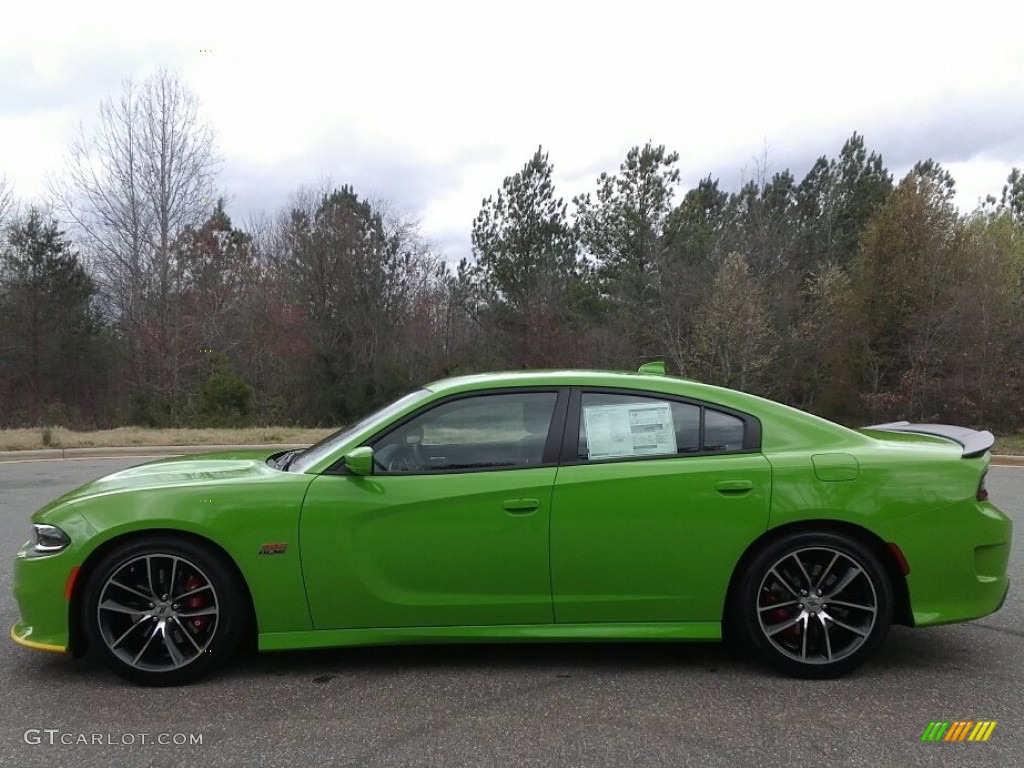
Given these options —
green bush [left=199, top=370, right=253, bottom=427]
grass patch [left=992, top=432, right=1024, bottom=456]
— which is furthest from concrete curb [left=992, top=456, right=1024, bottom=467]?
green bush [left=199, top=370, right=253, bottom=427]

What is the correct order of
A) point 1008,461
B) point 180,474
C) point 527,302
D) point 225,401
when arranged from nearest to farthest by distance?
point 180,474 < point 1008,461 < point 225,401 < point 527,302

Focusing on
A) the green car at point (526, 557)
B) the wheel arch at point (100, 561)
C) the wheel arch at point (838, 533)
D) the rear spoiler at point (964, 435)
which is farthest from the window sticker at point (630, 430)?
the wheel arch at point (100, 561)

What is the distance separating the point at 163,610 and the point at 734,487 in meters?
2.74

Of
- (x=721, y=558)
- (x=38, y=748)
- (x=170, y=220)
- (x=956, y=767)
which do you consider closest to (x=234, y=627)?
(x=38, y=748)

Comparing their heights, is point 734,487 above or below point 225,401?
Result: below

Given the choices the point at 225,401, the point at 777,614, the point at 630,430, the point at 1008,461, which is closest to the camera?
the point at 777,614

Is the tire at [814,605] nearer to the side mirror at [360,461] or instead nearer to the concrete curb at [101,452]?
the side mirror at [360,461]

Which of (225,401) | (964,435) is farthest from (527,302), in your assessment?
(964,435)

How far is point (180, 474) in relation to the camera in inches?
147

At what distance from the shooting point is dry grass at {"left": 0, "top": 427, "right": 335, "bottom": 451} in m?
15.0

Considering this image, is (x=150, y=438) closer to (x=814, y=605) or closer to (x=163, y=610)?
(x=163, y=610)

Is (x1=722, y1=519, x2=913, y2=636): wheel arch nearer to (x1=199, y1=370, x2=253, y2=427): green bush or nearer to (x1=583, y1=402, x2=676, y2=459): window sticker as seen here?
(x1=583, y1=402, x2=676, y2=459): window sticker

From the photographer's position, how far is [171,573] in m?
3.40

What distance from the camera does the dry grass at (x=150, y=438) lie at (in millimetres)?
15031
